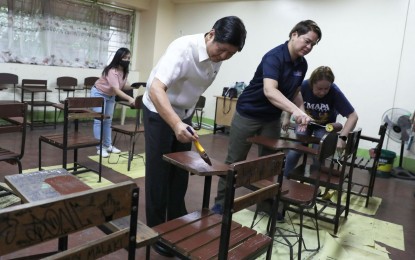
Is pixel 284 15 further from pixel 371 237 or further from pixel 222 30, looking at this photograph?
pixel 222 30

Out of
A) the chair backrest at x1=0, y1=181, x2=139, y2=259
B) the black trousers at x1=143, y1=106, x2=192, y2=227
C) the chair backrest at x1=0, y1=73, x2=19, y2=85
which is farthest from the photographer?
the chair backrest at x1=0, y1=73, x2=19, y2=85

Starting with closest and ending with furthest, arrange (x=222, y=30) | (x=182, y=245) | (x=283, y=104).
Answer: (x=182, y=245) → (x=222, y=30) → (x=283, y=104)

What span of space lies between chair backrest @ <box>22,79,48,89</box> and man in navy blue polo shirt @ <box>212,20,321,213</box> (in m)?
4.01

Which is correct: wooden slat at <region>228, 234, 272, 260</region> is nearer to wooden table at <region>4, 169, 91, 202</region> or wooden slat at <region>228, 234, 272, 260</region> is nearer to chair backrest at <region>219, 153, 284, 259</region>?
chair backrest at <region>219, 153, 284, 259</region>

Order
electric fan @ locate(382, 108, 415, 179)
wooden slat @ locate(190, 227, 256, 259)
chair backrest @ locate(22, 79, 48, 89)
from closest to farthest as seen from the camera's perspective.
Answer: wooden slat @ locate(190, 227, 256, 259), electric fan @ locate(382, 108, 415, 179), chair backrest @ locate(22, 79, 48, 89)

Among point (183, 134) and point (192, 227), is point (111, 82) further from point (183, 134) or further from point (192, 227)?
point (192, 227)

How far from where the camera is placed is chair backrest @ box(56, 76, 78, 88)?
582cm

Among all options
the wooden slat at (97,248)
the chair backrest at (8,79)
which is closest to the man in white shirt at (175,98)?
the wooden slat at (97,248)

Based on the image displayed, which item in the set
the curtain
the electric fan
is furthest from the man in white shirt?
the curtain

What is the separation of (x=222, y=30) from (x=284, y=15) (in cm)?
474

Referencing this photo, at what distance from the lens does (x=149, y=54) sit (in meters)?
7.20

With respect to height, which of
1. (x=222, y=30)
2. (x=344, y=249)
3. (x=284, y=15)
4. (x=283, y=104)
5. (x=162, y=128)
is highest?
(x=284, y=15)

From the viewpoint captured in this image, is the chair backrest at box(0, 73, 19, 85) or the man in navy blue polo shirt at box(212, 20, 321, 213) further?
the chair backrest at box(0, 73, 19, 85)

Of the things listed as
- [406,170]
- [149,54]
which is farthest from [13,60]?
[406,170]
